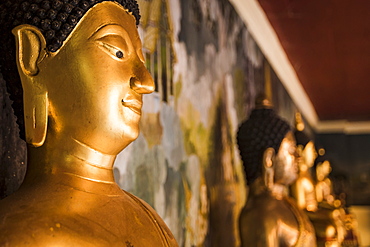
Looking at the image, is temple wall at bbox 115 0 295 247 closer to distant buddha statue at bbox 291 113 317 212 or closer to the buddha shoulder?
distant buddha statue at bbox 291 113 317 212

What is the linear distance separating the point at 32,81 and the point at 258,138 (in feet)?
4.71

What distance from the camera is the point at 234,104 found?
10.7 feet

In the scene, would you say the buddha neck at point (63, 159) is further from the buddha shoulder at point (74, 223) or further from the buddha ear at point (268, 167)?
the buddha ear at point (268, 167)

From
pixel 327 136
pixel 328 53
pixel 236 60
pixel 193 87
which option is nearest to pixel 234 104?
pixel 236 60

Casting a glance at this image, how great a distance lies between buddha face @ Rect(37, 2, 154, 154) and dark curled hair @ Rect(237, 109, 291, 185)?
127 centimetres

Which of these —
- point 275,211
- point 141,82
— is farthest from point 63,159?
point 275,211

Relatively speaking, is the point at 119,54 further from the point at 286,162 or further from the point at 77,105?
the point at 286,162

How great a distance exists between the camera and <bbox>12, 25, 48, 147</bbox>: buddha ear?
101 centimetres

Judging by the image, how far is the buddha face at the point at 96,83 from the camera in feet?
3.33

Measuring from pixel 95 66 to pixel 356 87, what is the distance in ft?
19.3

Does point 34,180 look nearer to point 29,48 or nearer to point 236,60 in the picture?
point 29,48

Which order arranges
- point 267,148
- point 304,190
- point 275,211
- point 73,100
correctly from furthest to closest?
point 304,190, point 267,148, point 275,211, point 73,100

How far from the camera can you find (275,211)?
216 centimetres

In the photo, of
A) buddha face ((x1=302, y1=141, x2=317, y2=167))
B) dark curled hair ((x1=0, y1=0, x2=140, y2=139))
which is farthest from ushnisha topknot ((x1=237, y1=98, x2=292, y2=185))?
dark curled hair ((x1=0, y1=0, x2=140, y2=139))
